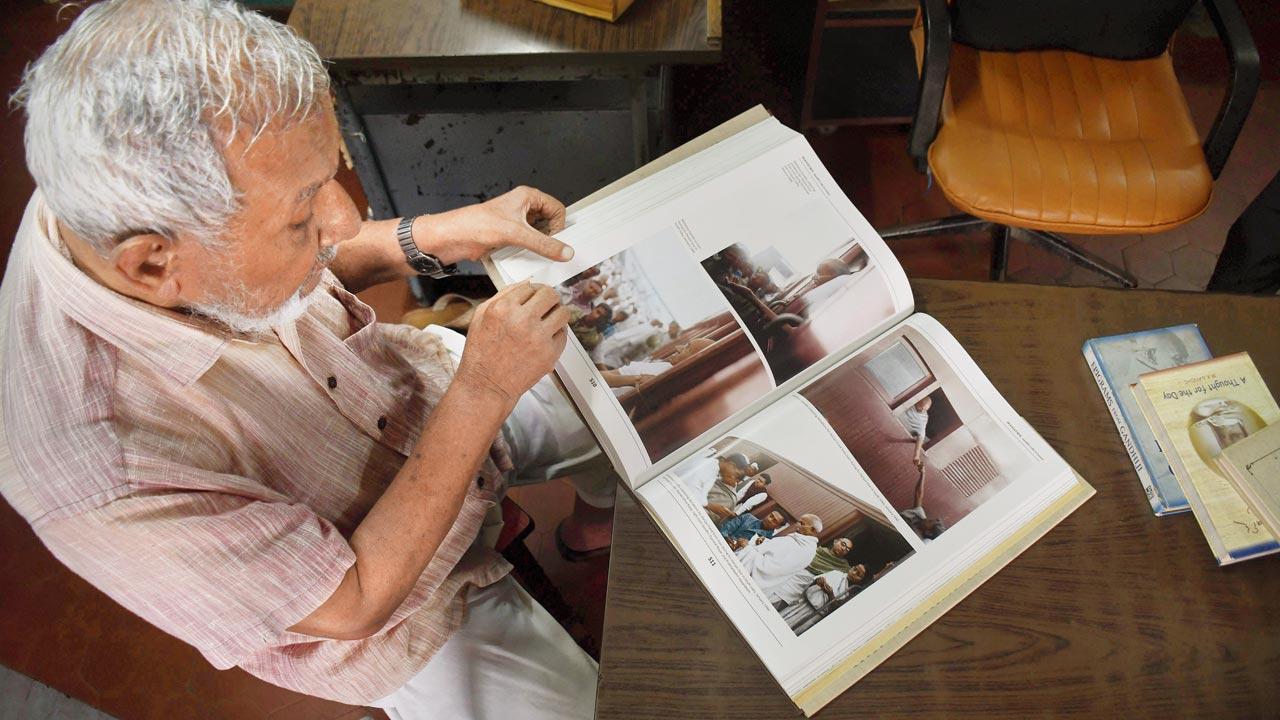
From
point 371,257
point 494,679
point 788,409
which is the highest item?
point 371,257

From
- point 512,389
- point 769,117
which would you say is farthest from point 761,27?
point 512,389

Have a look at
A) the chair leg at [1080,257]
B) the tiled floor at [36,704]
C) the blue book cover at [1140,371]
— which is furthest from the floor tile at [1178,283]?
the tiled floor at [36,704]

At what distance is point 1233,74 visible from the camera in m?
1.46

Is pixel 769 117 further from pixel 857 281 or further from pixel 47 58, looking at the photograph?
pixel 47 58

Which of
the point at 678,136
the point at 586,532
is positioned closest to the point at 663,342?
the point at 586,532

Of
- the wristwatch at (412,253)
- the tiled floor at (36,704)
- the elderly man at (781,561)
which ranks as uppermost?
the wristwatch at (412,253)

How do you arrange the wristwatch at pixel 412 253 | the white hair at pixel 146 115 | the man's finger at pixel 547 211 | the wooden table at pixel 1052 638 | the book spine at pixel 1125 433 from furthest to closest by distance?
the wristwatch at pixel 412 253 < the man's finger at pixel 547 211 < the book spine at pixel 1125 433 < the wooden table at pixel 1052 638 < the white hair at pixel 146 115

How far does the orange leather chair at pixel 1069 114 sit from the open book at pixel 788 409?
726mm

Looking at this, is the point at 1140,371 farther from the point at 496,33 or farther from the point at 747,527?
the point at 496,33

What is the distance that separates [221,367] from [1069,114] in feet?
5.45

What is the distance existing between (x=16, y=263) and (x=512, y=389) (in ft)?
1.65

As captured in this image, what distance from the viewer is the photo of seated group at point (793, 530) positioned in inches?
32.8

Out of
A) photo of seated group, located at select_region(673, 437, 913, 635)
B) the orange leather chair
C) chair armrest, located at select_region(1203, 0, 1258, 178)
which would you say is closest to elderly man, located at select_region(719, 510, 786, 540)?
photo of seated group, located at select_region(673, 437, 913, 635)

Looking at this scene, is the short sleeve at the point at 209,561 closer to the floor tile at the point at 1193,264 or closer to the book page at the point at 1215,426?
the book page at the point at 1215,426
